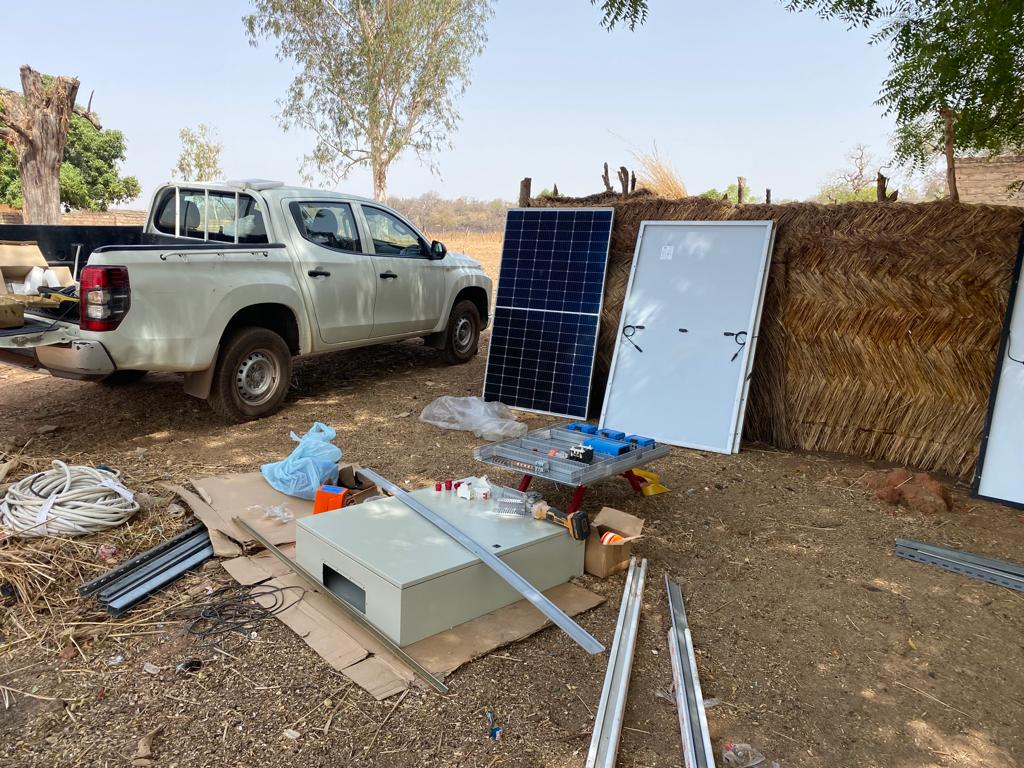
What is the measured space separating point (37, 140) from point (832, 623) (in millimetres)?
12239

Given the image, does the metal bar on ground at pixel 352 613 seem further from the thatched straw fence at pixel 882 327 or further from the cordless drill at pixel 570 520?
the thatched straw fence at pixel 882 327

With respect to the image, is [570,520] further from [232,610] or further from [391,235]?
[391,235]

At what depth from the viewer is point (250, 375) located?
19.1 feet

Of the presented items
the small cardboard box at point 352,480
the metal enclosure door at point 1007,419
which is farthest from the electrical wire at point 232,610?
the metal enclosure door at point 1007,419

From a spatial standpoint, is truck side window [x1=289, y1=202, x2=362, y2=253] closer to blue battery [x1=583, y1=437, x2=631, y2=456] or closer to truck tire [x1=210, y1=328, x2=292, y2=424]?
truck tire [x1=210, y1=328, x2=292, y2=424]

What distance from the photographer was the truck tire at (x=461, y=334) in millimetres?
8133

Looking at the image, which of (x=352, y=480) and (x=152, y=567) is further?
(x=352, y=480)

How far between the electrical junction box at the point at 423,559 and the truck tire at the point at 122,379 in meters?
4.03

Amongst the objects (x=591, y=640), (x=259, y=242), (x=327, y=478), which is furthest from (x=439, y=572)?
(x=259, y=242)

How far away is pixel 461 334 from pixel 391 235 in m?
1.70

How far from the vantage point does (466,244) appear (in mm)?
25328

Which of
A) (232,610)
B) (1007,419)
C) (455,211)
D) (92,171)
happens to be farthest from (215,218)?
(455,211)

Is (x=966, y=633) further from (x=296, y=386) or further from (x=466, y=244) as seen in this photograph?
(x=466, y=244)

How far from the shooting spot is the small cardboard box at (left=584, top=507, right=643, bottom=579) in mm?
3520
